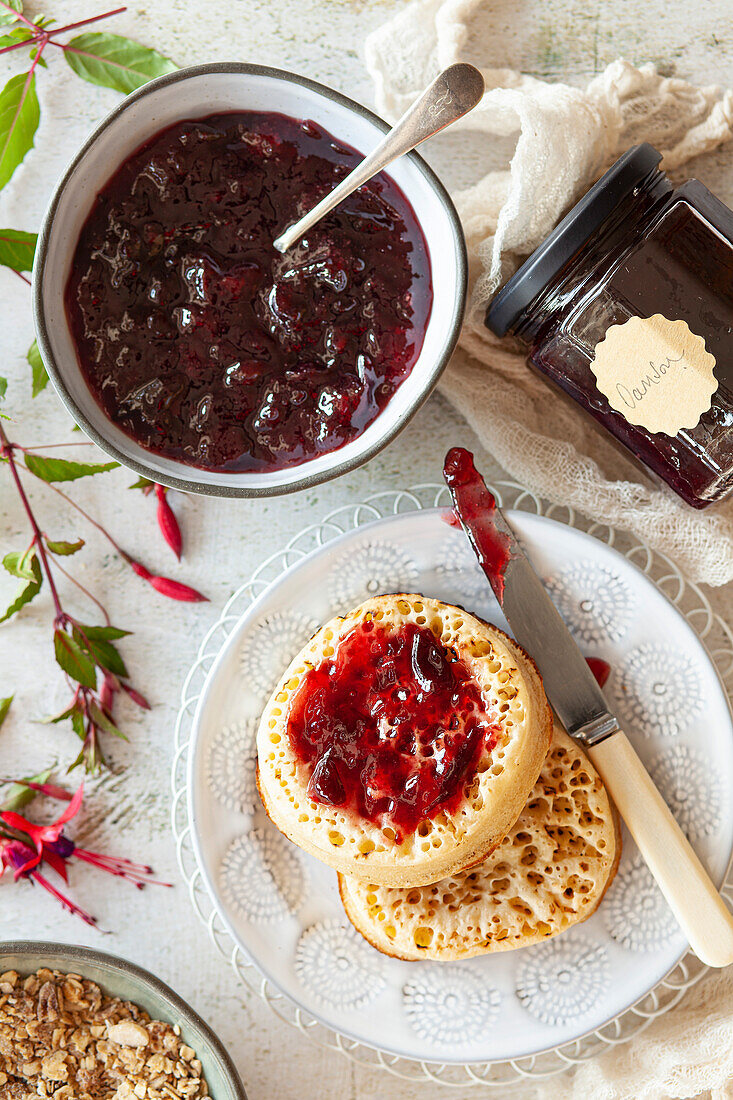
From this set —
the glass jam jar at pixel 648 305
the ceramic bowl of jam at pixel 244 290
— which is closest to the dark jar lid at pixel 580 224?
the glass jam jar at pixel 648 305

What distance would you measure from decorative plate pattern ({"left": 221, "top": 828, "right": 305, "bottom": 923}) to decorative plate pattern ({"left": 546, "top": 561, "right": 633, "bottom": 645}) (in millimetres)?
872

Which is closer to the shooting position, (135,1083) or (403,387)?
(403,387)

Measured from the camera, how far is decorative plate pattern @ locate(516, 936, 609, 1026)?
2053mm

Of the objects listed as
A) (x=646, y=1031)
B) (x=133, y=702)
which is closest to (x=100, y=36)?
(x=133, y=702)

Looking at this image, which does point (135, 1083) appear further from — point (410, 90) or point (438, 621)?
point (410, 90)

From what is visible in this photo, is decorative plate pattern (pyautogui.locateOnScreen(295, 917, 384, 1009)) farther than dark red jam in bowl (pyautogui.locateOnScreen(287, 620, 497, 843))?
Yes

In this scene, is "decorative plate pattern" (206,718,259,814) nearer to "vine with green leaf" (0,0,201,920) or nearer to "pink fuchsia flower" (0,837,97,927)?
"vine with green leaf" (0,0,201,920)

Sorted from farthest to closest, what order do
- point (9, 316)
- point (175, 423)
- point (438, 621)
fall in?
point (9, 316) → point (438, 621) → point (175, 423)

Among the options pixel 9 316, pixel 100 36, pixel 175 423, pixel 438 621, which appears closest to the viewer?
pixel 175 423

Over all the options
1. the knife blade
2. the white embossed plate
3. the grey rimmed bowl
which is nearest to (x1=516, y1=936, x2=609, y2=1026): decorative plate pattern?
the white embossed plate

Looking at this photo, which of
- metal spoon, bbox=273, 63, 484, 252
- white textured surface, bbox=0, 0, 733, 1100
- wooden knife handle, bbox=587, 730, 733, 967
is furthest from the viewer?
white textured surface, bbox=0, 0, 733, 1100

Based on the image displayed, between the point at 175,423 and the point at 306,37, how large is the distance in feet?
3.58

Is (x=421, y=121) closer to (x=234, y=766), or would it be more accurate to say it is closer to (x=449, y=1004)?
(x=234, y=766)

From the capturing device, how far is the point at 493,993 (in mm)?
2074
